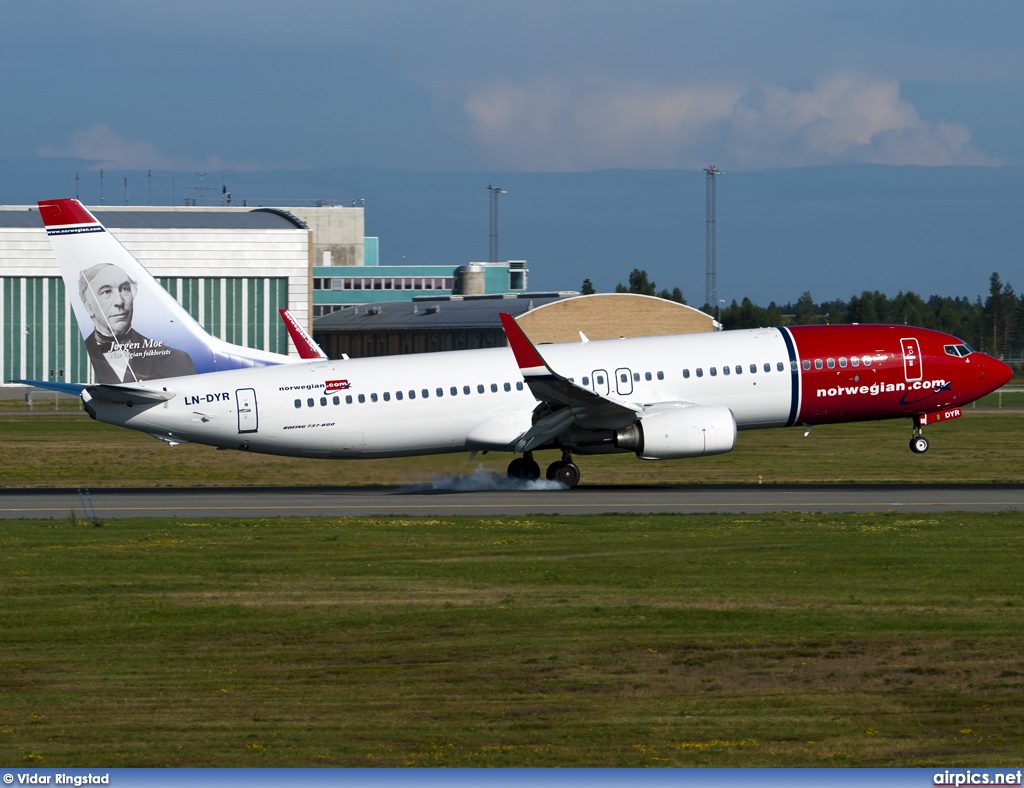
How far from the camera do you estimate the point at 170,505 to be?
35.8 meters

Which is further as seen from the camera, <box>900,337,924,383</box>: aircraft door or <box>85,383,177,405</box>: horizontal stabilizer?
<box>900,337,924,383</box>: aircraft door

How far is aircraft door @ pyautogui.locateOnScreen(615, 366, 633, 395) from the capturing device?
38438 millimetres

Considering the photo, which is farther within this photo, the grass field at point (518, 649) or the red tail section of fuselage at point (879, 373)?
the red tail section of fuselage at point (879, 373)

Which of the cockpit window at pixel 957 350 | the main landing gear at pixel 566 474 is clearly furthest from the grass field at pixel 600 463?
the cockpit window at pixel 957 350

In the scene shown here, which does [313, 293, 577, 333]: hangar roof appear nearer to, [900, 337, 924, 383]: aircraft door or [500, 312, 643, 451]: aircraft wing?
[900, 337, 924, 383]: aircraft door

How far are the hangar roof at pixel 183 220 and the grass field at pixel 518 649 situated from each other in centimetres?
9210

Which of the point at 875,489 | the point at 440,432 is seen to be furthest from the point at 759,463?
the point at 440,432

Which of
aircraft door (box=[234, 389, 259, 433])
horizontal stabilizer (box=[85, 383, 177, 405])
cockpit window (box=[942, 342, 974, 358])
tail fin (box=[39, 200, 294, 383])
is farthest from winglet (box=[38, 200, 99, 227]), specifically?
cockpit window (box=[942, 342, 974, 358])

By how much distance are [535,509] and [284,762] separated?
21.3 meters

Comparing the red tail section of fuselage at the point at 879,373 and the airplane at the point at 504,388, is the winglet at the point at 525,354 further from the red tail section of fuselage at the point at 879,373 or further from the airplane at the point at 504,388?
the red tail section of fuselage at the point at 879,373

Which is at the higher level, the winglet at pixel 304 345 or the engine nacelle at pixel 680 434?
the winglet at pixel 304 345

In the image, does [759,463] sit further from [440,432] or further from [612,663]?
[612,663]

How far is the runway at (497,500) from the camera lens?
109ft

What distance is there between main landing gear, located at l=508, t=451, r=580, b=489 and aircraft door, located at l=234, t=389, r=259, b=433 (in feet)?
26.3
